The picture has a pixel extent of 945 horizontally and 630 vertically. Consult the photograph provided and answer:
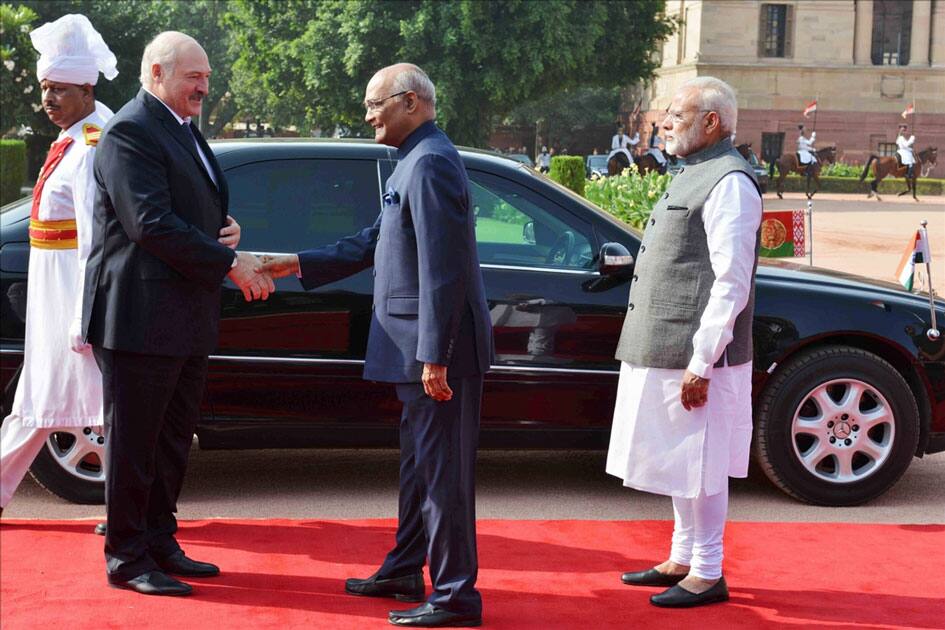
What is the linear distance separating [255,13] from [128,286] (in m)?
41.6

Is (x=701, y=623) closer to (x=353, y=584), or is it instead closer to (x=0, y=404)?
(x=353, y=584)

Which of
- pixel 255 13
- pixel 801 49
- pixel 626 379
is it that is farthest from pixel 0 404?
pixel 801 49

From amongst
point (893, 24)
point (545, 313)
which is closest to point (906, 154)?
point (893, 24)

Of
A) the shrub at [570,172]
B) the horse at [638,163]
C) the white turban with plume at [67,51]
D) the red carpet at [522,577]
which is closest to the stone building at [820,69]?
the horse at [638,163]

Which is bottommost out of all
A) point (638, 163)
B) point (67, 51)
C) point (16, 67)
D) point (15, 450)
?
point (638, 163)

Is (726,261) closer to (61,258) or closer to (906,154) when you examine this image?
(61,258)

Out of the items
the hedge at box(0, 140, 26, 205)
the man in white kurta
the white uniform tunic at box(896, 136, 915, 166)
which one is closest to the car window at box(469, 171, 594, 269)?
the man in white kurta

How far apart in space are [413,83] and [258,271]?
0.97 m

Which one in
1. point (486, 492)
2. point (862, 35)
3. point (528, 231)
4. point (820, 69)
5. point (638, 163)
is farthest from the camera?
point (862, 35)

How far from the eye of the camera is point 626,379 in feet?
16.6

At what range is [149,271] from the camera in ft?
15.4

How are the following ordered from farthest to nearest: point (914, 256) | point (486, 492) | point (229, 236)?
point (914, 256)
point (486, 492)
point (229, 236)

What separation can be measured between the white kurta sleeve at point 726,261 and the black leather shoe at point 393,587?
4.05 feet

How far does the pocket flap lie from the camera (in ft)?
14.8
